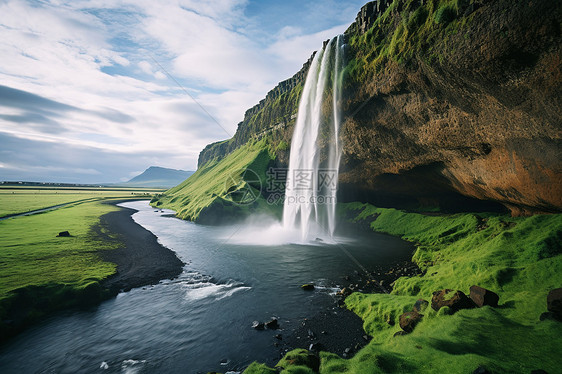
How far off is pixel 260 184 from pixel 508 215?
5786cm

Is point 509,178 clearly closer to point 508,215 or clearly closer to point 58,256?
point 508,215

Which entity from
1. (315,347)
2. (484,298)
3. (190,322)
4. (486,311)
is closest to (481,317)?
(486,311)

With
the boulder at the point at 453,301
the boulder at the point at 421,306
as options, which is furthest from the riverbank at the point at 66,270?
the boulder at the point at 453,301

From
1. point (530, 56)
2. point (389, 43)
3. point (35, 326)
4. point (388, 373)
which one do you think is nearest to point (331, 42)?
point (389, 43)

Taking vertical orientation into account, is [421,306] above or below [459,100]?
below

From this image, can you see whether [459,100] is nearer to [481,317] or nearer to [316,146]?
[481,317]

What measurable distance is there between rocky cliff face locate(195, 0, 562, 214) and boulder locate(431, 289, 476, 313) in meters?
14.7

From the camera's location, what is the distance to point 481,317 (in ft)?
35.3

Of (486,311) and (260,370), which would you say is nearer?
(260,370)

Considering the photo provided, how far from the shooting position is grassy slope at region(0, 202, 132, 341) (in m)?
16.2

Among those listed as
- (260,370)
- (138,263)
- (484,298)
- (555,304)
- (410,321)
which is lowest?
(138,263)

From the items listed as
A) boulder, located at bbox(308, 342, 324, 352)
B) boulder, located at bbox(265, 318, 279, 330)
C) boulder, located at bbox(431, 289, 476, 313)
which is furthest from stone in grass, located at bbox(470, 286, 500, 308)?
boulder, located at bbox(265, 318, 279, 330)

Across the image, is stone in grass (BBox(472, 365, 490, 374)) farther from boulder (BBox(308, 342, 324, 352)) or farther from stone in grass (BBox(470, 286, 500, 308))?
boulder (BBox(308, 342, 324, 352))

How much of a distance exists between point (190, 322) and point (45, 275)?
45.6 ft
